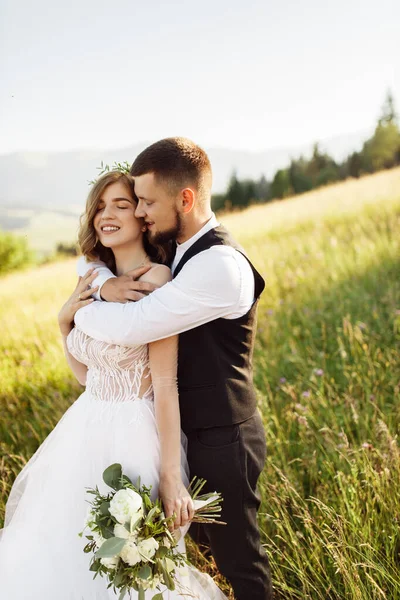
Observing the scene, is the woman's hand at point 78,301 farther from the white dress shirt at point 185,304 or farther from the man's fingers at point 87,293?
the white dress shirt at point 185,304

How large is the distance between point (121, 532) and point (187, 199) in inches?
52.1

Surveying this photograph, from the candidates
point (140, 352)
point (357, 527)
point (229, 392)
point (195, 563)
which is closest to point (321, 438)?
point (357, 527)

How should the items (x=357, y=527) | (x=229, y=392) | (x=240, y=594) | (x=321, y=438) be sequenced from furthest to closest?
(x=321, y=438)
(x=357, y=527)
(x=240, y=594)
(x=229, y=392)

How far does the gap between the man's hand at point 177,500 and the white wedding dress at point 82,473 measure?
0.08 m

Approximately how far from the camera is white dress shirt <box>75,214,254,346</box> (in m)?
2.01

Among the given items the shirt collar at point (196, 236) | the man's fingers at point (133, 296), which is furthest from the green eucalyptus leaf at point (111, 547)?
the shirt collar at point (196, 236)

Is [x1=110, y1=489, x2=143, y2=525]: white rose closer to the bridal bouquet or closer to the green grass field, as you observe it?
the bridal bouquet

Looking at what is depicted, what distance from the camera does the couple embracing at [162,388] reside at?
2080mm

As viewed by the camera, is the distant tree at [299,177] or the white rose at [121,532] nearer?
the white rose at [121,532]

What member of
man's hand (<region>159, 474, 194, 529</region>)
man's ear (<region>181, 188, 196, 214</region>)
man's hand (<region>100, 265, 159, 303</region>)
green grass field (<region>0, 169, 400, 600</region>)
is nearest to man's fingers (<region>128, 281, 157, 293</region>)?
man's hand (<region>100, 265, 159, 303</region>)

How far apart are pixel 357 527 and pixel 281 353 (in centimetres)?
243

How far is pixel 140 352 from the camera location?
2221 millimetres

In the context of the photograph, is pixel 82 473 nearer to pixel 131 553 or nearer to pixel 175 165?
pixel 131 553

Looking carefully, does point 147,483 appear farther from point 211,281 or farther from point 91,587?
point 211,281
